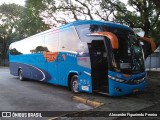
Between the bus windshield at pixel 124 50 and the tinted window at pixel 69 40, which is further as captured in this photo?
the tinted window at pixel 69 40

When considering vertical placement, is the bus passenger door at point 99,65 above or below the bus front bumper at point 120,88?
above

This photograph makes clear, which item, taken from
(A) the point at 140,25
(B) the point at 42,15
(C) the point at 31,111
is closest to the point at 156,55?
(A) the point at 140,25

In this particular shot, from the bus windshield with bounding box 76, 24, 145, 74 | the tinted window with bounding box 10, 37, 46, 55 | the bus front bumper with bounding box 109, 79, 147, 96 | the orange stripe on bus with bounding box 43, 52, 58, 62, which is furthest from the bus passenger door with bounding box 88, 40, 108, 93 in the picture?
the tinted window with bounding box 10, 37, 46, 55

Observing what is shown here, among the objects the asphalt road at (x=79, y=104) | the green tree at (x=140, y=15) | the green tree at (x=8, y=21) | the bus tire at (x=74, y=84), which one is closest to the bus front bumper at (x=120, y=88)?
the asphalt road at (x=79, y=104)

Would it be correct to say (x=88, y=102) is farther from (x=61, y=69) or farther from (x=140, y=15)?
(x=140, y=15)

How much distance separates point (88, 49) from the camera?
10.7m

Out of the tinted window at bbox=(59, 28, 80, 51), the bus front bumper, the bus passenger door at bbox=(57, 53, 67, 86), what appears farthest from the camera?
the bus passenger door at bbox=(57, 53, 67, 86)

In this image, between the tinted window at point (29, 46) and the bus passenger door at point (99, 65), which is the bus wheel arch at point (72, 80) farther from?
the tinted window at point (29, 46)

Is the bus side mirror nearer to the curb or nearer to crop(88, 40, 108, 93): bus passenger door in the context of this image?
crop(88, 40, 108, 93): bus passenger door

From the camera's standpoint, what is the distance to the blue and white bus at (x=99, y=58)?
10.0m

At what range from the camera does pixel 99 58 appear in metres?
10.9

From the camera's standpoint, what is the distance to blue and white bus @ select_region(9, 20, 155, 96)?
395 inches

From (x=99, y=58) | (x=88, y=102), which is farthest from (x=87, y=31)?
(x=88, y=102)

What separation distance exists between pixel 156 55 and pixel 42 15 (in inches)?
864
